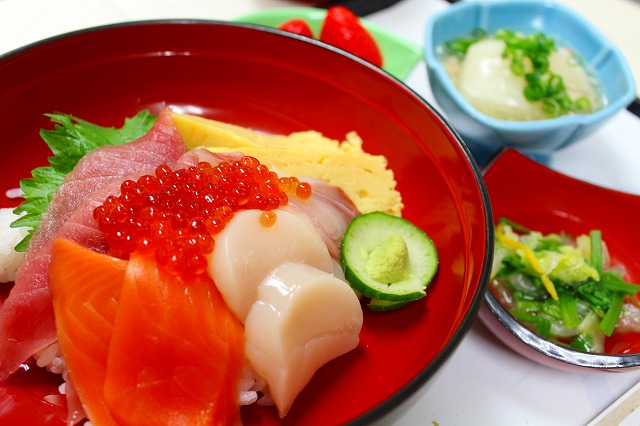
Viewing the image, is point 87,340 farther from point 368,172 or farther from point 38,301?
point 368,172

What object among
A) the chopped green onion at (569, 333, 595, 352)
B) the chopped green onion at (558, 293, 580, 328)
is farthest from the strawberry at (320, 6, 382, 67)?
the chopped green onion at (569, 333, 595, 352)

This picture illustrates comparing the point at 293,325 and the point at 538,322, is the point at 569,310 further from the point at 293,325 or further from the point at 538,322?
the point at 293,325

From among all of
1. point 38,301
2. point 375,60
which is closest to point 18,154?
point 38,301

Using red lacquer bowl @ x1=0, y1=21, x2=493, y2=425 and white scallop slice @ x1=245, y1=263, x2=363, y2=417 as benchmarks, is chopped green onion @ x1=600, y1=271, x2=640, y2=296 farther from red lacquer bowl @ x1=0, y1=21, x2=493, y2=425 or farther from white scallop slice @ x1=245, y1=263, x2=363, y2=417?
white scallop slice @ x1=245, y1=263, x2=363, y2=417

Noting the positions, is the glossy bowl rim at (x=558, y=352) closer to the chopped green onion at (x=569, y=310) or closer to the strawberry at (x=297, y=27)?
the chopped green onion at (x=569, y=310)

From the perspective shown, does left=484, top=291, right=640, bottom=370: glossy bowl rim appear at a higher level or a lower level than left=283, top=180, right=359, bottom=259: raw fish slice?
lower
